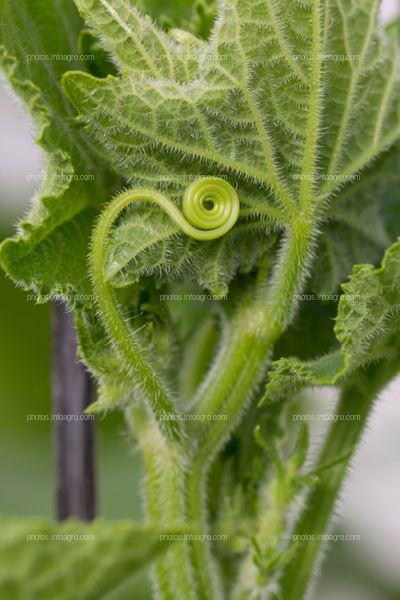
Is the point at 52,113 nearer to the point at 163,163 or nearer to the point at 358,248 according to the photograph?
the point at 163,163

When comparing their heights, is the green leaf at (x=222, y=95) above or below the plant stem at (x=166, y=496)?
above

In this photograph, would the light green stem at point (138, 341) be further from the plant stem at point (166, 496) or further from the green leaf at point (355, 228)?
the green leaf at point (355, 228)

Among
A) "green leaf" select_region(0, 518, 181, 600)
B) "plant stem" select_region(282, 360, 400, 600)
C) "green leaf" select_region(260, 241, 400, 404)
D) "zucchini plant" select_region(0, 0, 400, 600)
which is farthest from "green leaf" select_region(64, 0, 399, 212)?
"green leaf" select_region(0, 518, 181, 600)

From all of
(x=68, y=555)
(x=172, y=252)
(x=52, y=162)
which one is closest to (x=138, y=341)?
(x=172, y=252)

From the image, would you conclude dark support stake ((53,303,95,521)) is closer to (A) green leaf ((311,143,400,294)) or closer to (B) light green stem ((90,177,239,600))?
(B) light green stem ((90,177,239,600))

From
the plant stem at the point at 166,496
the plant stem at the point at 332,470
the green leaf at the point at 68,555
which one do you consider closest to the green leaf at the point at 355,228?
the plant stem at the point at 332,470

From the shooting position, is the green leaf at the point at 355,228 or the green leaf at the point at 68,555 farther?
the green leaf at the point at 355,228

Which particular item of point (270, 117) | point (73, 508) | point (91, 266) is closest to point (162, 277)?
point (91, 266)

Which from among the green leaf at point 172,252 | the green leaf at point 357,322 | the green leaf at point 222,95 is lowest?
the green leaf at point 357,322
